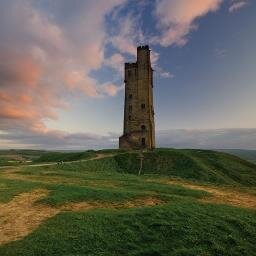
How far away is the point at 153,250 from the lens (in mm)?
14414

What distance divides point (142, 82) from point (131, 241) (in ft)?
182

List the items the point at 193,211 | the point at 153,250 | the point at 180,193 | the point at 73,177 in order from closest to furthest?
1. the point at 153,250
2. the point at 193,211
3. the point at 180,193
4. the point at 73,177

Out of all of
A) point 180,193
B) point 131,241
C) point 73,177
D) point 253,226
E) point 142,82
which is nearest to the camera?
point 131,241

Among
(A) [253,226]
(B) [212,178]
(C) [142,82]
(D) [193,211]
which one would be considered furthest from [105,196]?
(C) [142,82]

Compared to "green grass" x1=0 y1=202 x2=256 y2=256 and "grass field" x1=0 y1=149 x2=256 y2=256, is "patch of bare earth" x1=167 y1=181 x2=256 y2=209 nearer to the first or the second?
"grass field" x1=0 y1=149 x2=256 y2=256

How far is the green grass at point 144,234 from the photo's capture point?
47.2 ft

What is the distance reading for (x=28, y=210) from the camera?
1995cm

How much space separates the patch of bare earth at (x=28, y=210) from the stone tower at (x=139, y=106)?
141 feet

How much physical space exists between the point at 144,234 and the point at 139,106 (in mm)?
52983

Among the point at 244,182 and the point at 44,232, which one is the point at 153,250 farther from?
the point at 244,182

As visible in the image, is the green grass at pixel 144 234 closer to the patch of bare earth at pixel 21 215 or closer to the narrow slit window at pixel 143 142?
the patch of bare earth at pixel 21 215

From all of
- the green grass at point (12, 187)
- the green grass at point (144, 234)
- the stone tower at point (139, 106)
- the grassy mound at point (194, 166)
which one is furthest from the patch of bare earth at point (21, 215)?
the stone tower at point (139, 106)

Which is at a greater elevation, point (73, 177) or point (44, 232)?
point (73, 177)

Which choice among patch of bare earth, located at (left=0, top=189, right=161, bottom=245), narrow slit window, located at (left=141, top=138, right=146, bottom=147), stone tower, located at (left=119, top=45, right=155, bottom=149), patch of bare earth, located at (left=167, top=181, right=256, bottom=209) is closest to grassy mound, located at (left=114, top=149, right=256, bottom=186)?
Answer: patch of bare earth, located at (left=167, top=181, right=256, bottom=209)
